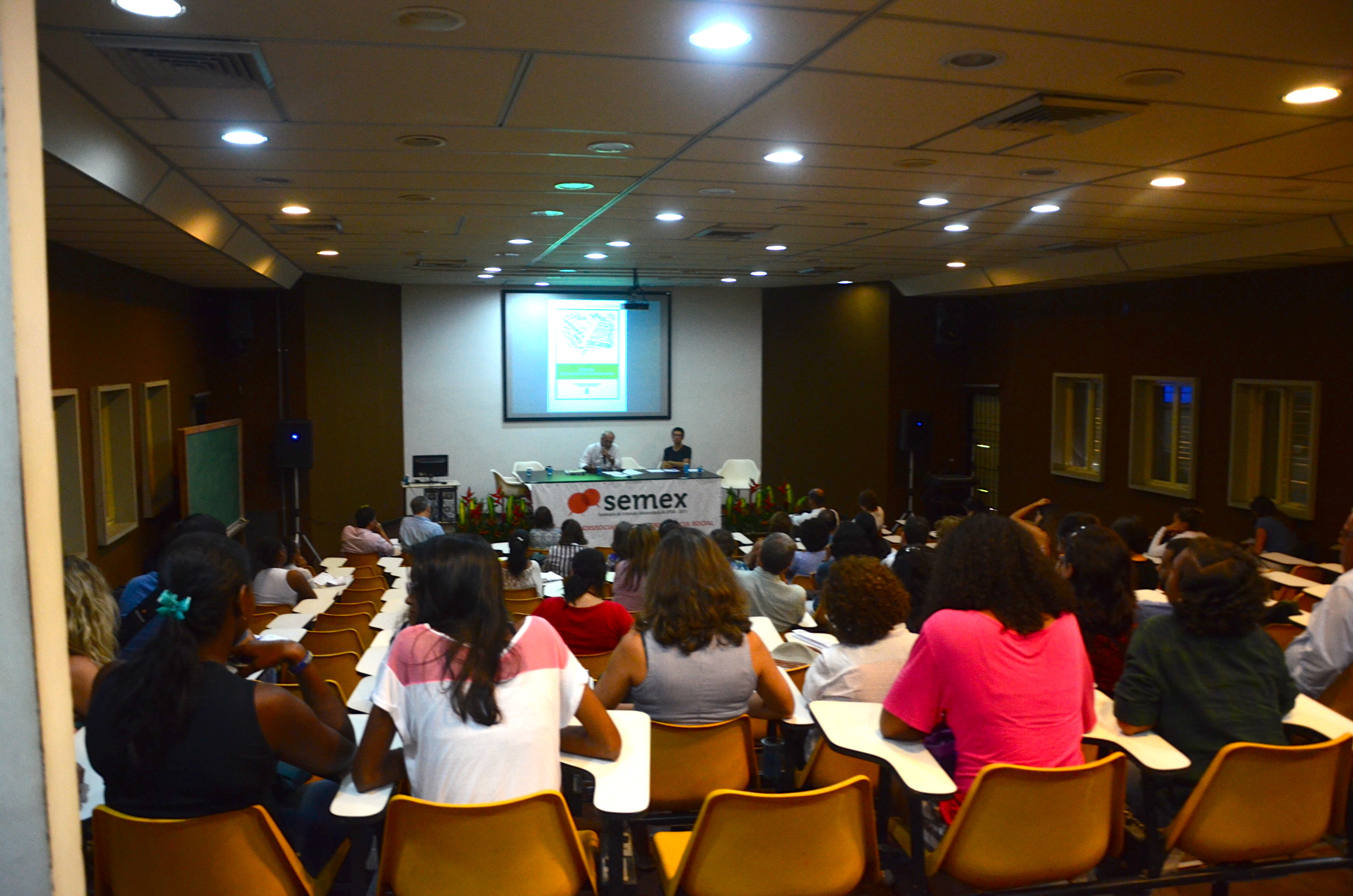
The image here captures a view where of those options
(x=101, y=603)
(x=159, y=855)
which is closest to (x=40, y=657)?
(x=159, y=855)

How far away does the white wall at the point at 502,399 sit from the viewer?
13070mm

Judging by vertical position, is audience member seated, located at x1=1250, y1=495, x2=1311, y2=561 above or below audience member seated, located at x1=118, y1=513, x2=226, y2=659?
below

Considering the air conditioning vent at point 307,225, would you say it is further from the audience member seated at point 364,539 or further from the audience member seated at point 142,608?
the audience member seated at point 142,608

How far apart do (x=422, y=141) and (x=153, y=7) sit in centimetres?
173

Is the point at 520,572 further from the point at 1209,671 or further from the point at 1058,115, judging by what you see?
the point at 1209,671

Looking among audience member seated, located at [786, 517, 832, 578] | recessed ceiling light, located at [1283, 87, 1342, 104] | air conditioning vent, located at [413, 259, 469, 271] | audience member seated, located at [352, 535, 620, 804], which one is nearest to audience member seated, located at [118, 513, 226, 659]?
audience member seated, located at [352, 535, 620, 804]

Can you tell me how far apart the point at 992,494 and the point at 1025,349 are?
6.88ft

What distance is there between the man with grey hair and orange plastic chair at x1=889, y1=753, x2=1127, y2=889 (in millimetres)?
2387

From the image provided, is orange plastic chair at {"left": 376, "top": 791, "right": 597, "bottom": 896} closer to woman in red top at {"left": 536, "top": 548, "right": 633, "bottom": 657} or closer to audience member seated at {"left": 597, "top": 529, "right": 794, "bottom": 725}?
audience member seated at {"left": 597, "top": 529, "right": 794, "bottom": 725}

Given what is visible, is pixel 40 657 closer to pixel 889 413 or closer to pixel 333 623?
pixel 333 623

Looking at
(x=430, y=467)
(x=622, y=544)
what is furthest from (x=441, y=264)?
(x=622, y=544)

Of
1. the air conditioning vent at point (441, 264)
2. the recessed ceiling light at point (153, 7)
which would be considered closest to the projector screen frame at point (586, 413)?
the air conditioning vent at point (441, 264)

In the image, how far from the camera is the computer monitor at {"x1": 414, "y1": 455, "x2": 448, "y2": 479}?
12430mm

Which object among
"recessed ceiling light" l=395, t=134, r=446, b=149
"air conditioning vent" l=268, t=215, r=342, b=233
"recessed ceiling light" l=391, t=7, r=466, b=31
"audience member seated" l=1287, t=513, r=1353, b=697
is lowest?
"audience member seated" l=1287, t=513, r=1353, b=697
